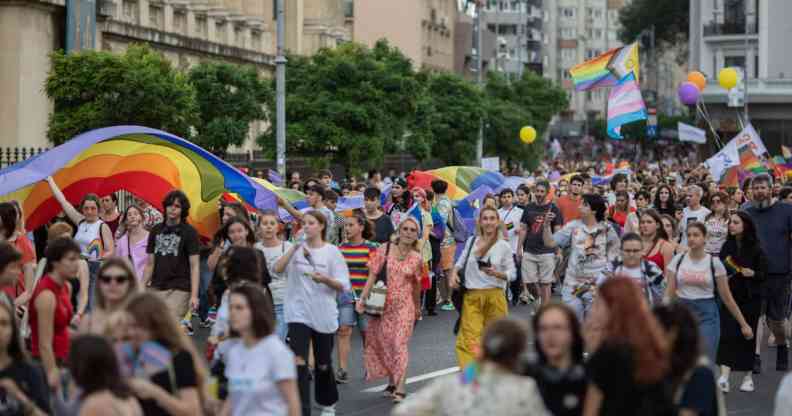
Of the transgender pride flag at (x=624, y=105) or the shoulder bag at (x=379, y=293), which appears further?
the transgender pride flag at (x=624, y=105)

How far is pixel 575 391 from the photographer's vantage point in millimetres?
7441

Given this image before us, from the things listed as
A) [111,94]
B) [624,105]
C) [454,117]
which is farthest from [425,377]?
[454,117]

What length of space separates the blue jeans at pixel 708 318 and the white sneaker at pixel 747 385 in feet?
4.42

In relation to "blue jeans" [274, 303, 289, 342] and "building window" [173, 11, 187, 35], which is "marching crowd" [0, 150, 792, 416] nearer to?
"blue jeans" [274, 303, 289, 342]

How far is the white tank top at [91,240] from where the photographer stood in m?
15.9

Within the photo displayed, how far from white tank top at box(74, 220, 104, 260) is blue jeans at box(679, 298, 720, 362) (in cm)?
587

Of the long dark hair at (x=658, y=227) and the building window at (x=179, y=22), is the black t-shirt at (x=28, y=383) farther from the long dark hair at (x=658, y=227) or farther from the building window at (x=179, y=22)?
the building window at (x=179, y=22)

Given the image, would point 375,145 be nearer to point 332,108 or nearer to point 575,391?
point 332,108

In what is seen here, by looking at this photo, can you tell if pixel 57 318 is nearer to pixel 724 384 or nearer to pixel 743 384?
pixel 724 384

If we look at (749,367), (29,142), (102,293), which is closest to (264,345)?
(102,293)

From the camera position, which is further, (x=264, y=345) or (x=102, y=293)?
(x=102, y=293)

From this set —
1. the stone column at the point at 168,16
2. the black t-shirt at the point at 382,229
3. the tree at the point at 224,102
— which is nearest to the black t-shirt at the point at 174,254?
the black t-shirt at the point at 382,229

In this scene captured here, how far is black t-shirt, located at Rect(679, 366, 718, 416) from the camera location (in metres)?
7.87

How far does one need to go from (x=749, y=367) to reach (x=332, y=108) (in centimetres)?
2488
